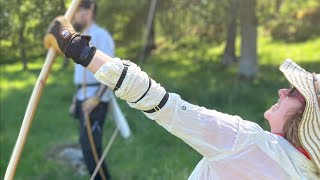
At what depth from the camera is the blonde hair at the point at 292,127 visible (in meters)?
2.21

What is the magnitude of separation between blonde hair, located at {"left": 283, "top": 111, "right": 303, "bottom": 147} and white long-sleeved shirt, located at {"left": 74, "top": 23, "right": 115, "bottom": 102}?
272 cm

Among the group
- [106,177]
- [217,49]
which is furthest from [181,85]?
[217,49]

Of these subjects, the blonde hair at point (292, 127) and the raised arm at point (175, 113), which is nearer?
the raised arm at point (175, 113)

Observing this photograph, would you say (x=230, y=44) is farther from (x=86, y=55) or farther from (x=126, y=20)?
(x=86, y=55)

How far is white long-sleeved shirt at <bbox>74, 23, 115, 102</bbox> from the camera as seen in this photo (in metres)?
4.85

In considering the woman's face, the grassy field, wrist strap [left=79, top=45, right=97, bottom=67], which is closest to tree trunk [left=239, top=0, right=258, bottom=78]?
the grassy field

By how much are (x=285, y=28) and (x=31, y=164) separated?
13.0 meters

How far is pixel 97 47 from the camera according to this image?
4.80 metres

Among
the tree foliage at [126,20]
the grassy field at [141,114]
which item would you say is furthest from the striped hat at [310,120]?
the grassy field at [141,114]

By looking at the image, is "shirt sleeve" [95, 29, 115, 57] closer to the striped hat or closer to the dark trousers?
the dark trousers

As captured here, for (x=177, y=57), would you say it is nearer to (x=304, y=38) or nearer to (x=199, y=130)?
(x=304, y=38)

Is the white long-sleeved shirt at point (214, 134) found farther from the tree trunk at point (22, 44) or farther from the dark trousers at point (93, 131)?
the tree trunk at point (22, 44)

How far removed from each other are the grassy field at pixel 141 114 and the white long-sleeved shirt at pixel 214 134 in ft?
11.7

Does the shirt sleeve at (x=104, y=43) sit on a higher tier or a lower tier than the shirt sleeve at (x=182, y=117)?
lower
